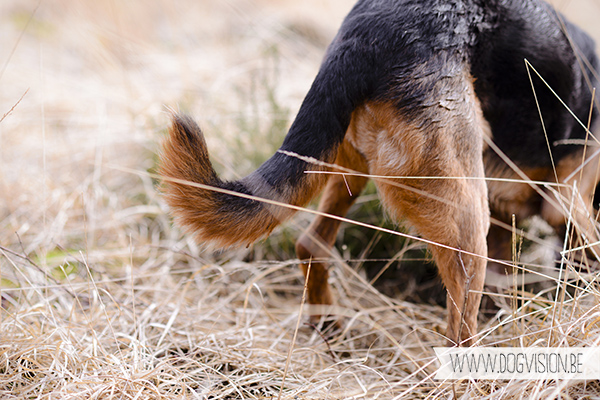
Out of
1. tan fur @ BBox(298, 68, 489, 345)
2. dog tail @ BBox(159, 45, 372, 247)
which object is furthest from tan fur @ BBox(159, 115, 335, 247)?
tan fur @ BBox(298, 68, 489, 345)

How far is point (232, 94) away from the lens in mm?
4102

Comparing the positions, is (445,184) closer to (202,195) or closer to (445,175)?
(445,175)

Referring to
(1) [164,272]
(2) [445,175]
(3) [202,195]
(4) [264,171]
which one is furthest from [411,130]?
(1) [164,272]

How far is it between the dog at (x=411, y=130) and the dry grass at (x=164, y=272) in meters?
0.32

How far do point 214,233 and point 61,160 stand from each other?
244 centimetres

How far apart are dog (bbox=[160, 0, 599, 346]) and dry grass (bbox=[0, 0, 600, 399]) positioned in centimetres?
32

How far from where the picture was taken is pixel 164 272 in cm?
236

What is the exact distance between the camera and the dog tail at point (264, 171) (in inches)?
59.7

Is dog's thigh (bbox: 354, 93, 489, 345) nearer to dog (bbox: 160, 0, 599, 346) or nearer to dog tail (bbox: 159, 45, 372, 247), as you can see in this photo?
dog (bbox: 160, 0, 599, 346)

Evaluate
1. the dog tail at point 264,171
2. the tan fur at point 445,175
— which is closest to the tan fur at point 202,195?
the dog tail at point 264,171

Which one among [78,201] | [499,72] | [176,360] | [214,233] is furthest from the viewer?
[78,201]

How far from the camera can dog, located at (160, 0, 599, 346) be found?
157 cm

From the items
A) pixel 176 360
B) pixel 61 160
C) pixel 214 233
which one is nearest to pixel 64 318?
pixel 176 360

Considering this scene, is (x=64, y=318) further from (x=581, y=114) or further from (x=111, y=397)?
(x=581, y=114)
